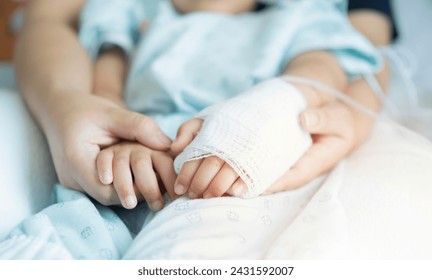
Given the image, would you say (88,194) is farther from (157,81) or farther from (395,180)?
(395,180)

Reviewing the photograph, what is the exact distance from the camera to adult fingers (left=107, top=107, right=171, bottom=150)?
53 cm

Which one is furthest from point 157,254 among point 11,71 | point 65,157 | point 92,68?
point 11,71

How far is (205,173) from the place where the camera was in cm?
48

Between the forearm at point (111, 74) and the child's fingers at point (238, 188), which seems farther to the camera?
the forearm at point (111, 74)

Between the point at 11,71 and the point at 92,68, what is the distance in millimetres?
309

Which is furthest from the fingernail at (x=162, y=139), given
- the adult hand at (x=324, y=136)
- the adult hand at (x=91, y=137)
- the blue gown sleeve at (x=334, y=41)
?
the blue gown sleeve at (x=334, y=41)

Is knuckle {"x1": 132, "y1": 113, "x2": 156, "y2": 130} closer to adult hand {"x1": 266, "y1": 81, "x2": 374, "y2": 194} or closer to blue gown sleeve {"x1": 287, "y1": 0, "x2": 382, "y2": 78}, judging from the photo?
adult hand {"x1": 266, "y1": 81, "x2": 374, "y2": 194}

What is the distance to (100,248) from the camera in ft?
1.54

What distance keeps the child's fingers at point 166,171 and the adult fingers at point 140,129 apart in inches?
0.6

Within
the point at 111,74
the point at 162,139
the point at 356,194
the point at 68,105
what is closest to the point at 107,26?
the point at 111,74

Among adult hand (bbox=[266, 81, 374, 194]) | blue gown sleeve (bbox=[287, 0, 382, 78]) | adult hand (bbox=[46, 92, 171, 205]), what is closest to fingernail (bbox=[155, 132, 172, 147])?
adult hand (bbox=[46, 92, 171, 205])

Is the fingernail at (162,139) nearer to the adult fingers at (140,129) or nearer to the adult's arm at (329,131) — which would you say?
the adult fingers at (140,129)

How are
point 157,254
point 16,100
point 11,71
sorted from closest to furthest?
point 157,254
point 16,100
point 11,71

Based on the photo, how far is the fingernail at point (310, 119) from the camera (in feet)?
1.82
